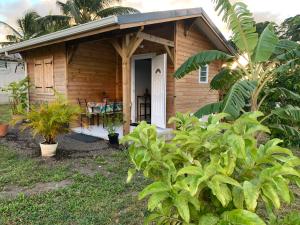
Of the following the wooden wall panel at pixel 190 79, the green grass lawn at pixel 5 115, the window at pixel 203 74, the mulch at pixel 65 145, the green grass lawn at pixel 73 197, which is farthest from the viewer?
the green grass lawn at pixel 5 115

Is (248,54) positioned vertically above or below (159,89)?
above

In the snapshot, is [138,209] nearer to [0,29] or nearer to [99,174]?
[99,174]

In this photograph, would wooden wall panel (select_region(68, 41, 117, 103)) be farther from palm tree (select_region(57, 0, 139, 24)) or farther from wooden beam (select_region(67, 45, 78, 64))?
palm tree (select_region(57, 0, 139, 24))

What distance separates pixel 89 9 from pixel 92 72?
1600 centimetres

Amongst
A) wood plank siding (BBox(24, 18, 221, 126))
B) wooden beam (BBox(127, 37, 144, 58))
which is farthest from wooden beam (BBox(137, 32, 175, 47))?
wood plank siding (BBox(24, 18, 221, 126))

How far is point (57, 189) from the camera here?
3.82 metres

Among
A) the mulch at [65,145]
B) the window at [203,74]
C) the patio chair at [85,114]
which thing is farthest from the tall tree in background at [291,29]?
the mulch at [65,145]

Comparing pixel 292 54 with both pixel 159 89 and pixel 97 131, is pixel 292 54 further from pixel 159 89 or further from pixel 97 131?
pixel 97 131

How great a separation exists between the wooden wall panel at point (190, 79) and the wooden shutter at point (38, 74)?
4908mm

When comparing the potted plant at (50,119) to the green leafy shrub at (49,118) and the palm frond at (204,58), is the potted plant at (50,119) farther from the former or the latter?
the palm frond at (204,58)

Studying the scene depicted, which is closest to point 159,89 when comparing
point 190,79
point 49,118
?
point 190,79

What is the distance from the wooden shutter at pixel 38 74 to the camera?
31.0ft

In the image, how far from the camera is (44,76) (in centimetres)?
931

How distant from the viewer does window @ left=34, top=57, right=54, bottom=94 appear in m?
8.95
